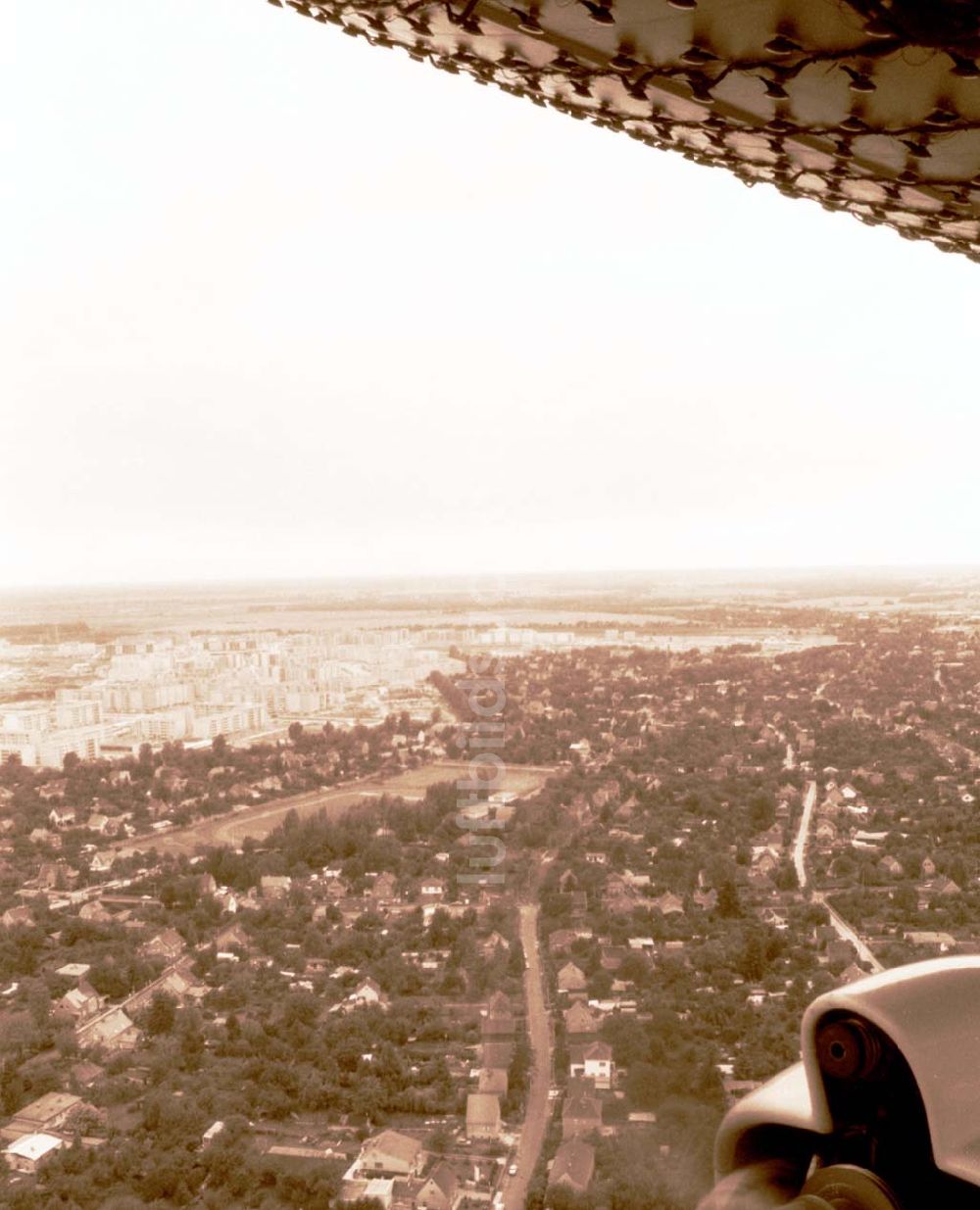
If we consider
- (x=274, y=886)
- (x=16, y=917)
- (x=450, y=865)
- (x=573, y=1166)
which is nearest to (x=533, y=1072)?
(x=573, y=1166)

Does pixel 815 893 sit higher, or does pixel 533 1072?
pixel 815 893

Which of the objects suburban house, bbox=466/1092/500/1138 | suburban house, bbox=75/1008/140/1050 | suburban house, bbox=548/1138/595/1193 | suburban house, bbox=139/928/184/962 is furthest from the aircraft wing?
suburban house, bbox=139/928/184/962

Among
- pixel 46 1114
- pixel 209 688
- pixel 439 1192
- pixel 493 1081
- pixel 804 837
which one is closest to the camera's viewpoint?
pixel 439 1192

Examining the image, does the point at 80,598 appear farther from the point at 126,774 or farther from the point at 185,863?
the point at 185,863

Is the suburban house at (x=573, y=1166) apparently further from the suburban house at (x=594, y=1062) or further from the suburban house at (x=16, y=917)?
the suburban house at (x=16, y=917)

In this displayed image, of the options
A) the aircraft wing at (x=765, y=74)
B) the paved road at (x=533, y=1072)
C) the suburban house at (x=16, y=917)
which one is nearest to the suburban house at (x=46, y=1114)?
the suburban house at (x=16, y=917)

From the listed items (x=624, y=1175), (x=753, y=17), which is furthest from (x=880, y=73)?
(x=624, y=1175)

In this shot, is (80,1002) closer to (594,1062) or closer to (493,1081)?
(493,1081)

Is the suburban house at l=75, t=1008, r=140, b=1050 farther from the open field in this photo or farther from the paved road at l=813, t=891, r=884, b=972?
the paved road at l=813, t=891, r=884, b=972
